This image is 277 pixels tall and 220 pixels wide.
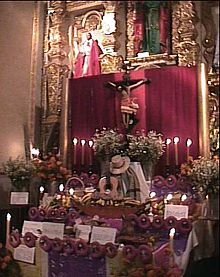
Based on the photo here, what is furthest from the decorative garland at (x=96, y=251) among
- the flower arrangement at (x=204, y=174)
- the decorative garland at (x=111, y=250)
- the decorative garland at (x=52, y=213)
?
the flower arrangement at (x=204, y=174)

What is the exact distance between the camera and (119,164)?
5.70 ft

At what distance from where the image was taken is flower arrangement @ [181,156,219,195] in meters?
1.20

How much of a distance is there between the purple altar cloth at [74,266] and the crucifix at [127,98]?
75 cm

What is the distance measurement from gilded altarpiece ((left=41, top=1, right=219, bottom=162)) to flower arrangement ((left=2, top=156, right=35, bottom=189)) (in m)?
0.13

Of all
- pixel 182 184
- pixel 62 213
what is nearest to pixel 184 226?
pixel 182 184

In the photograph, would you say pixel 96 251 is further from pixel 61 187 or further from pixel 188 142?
pixel 188 142

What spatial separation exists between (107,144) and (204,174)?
579 mm

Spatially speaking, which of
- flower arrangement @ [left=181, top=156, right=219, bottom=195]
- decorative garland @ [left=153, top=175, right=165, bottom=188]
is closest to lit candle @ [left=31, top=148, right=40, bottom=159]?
decorative garland @ [left=153, top=175, right=165, bottom=188]

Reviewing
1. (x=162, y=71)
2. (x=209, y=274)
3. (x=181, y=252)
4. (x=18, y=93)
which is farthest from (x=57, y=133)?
(x=209, y=274)

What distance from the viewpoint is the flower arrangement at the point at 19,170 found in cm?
165

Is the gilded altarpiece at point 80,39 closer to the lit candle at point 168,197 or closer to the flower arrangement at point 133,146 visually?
the flower arrangement at point 133,146

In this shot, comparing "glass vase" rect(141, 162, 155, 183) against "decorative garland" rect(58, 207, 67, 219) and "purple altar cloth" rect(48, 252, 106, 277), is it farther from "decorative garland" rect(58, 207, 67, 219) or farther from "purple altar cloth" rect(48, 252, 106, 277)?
"purple altar cloth" rect(48, 252, 106, 277)

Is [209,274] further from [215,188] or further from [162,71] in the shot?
[162,71]

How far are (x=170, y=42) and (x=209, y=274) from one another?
1277 millimetres
